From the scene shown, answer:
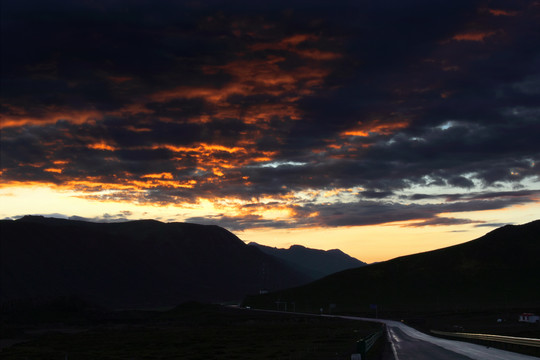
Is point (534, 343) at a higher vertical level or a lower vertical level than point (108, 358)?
higher

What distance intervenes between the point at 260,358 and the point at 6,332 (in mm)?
133996

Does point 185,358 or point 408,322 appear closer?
point 185,358

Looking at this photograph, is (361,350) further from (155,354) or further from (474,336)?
(155,354)

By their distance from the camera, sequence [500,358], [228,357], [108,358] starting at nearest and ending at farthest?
[500,358] < [228,357] < [108,358]

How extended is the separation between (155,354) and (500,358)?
5506cm

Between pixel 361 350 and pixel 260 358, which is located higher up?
pixel 361 350

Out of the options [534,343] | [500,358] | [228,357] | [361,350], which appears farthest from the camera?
[228,357]

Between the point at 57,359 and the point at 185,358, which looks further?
the point at 57,359

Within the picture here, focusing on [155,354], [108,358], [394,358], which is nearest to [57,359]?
[108,358]

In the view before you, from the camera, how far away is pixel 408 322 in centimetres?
18662

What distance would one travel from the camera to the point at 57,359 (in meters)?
78.2

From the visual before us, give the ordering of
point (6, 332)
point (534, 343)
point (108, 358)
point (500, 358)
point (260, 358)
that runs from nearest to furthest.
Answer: point (500, 358) → point (534, 343) → point (260, 358) → point (108, 358) → point (6, 332)

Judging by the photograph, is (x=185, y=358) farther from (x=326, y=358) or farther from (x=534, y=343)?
(x=534, y=343)

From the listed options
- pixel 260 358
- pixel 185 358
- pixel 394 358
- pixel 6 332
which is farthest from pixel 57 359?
pixel 6 332
